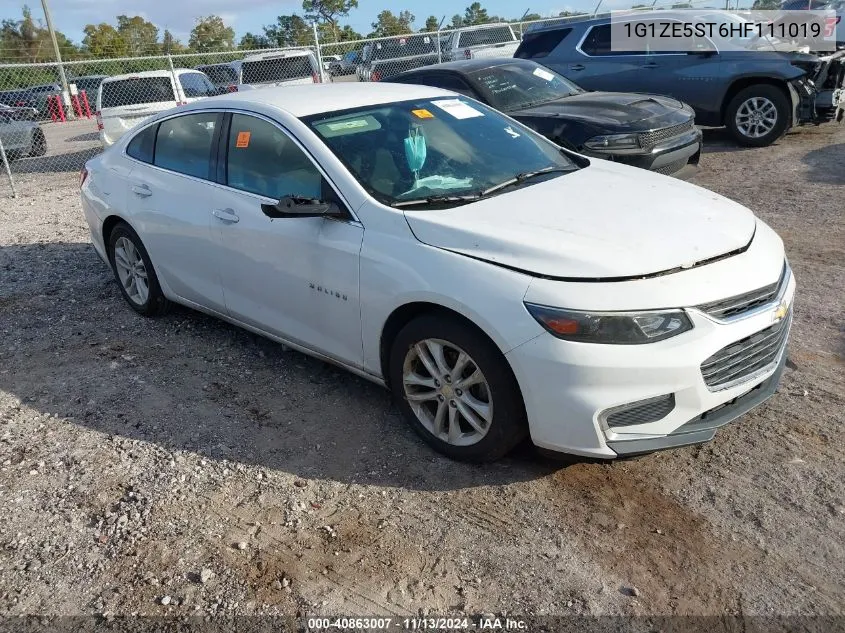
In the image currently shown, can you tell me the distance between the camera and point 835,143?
1035 cm

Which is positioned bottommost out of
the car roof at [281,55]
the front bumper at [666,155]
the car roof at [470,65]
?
the front bumper at [666,155]

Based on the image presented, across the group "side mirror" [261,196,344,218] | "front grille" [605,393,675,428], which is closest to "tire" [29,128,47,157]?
"side mirror" [261,196,344,218]

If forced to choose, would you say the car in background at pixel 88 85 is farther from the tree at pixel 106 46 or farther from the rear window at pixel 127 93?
the rear window at pixel 127 93

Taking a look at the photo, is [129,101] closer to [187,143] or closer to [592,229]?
[187,143]

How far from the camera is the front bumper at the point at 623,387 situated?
2928 millimetres

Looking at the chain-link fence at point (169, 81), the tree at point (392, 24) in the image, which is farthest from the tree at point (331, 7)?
the chain-link fence at point (169, 81)

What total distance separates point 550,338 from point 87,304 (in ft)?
14.7

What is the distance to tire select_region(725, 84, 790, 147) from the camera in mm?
10055

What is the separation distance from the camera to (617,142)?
713 cm

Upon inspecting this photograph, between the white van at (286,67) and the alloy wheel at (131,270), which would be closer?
the alloy wheel at (131,270)

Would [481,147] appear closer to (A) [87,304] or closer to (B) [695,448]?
(B) [695,448]

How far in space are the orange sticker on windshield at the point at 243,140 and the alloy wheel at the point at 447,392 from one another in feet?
5.72

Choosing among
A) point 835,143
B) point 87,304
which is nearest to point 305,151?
point 87,304

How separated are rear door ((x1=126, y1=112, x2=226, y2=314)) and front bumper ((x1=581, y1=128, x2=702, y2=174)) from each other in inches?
153
